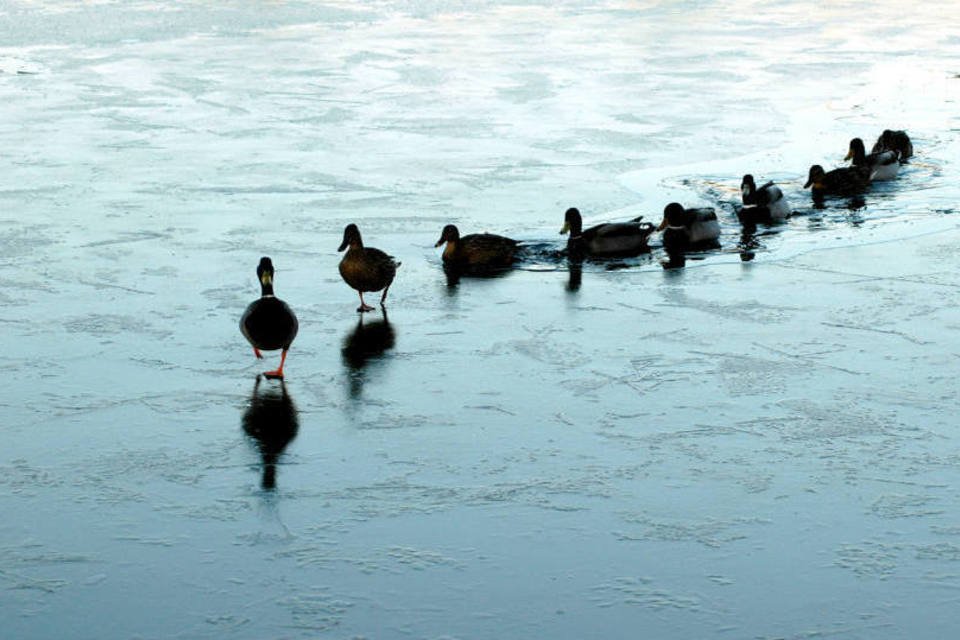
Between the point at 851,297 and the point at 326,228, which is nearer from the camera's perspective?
the point at 851,297

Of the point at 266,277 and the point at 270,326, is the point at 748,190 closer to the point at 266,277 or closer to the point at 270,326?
the point at 266,277

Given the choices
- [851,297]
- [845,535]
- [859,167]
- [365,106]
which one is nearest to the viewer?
[845,535]

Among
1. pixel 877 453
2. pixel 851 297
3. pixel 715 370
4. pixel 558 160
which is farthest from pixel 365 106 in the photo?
pixel 877 453

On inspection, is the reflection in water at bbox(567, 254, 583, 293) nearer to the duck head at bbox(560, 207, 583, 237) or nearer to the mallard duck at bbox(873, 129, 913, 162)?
the duck head at bbox(560, 207, 583, 237)

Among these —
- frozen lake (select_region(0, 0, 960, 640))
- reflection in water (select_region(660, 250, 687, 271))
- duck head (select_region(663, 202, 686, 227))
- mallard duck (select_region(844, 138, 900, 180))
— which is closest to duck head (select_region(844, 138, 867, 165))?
mallard duck (select_region(844, 138, 900, 180))

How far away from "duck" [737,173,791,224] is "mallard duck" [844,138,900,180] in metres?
1.90

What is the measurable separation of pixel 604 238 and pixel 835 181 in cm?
309

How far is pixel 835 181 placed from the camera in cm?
1301

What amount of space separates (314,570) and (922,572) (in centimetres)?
214

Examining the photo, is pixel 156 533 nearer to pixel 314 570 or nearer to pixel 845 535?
pixel 314 570

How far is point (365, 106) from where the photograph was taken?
56.4ft

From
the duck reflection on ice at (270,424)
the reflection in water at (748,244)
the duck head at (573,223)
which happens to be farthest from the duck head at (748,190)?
the duck reflection on ice at (270,424)

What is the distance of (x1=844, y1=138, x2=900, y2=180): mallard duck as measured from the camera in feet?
44.8

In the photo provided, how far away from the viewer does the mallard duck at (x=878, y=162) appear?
13.6 m
